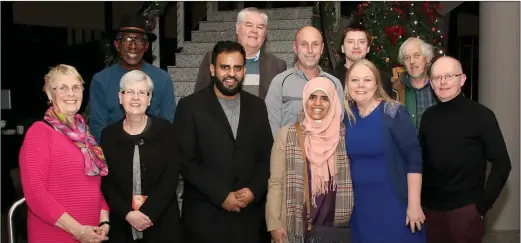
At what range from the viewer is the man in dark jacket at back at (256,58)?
4.14 metres

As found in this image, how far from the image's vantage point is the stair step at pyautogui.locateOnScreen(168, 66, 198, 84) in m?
7.51

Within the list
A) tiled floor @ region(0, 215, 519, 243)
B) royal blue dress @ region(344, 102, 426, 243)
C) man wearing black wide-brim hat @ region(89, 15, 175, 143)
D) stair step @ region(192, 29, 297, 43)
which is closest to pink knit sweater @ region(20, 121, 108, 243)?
man wearing black wide-brim hat @ region(89, 15, 175, 143)

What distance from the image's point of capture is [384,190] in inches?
127

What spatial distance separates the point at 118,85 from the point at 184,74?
11.9 feet

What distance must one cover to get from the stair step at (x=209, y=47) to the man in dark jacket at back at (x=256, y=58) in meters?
3.19

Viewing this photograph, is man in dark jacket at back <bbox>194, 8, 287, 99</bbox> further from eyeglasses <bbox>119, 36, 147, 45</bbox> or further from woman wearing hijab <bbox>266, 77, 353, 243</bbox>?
woman wearing hijab <bbox>266, 77, 353, 243</bbox>

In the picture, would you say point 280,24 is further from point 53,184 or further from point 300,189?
point 53,184

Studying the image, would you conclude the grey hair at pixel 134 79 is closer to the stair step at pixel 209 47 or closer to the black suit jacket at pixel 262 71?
the black suit jacket at pixel 262 71

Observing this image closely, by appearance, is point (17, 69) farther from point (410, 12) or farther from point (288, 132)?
point (288, 132)

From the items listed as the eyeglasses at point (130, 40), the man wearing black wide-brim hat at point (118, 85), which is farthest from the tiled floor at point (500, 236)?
the eyeglasses at point (130, 40)

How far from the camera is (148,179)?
3.28m

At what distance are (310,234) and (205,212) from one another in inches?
25.1

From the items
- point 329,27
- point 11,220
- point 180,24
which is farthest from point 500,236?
point 180,24

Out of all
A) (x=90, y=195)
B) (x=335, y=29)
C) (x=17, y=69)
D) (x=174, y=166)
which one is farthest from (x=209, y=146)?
(x=17, y=69)
